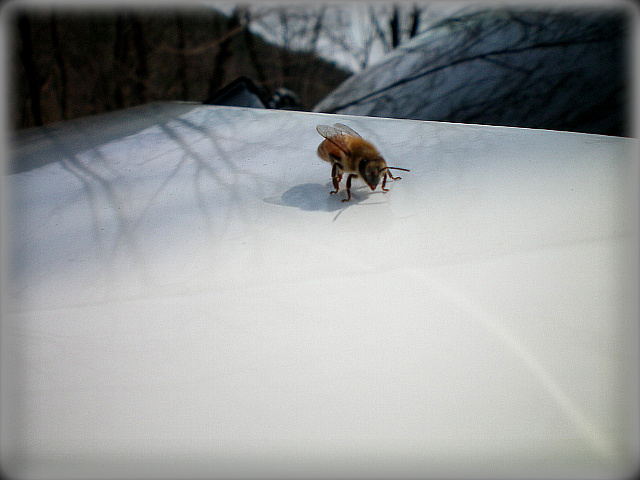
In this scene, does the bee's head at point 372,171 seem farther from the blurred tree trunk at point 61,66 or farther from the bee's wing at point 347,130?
the blurred tree trunk at point 61,66

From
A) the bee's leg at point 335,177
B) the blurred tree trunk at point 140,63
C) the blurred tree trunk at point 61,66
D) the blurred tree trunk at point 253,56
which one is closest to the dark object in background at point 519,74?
the bee's leg at point 335,177

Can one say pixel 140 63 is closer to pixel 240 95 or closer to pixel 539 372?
pixel 240 95

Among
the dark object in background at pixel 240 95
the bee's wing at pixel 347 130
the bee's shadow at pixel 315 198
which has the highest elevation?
the bee's wing at pixel 347 130

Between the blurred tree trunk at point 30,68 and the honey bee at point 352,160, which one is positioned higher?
the honey bee at point 352,160

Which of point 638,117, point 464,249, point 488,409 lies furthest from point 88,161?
point 638,117

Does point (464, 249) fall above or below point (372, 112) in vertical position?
above

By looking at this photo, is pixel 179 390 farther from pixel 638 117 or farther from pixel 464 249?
pixel 638 117
